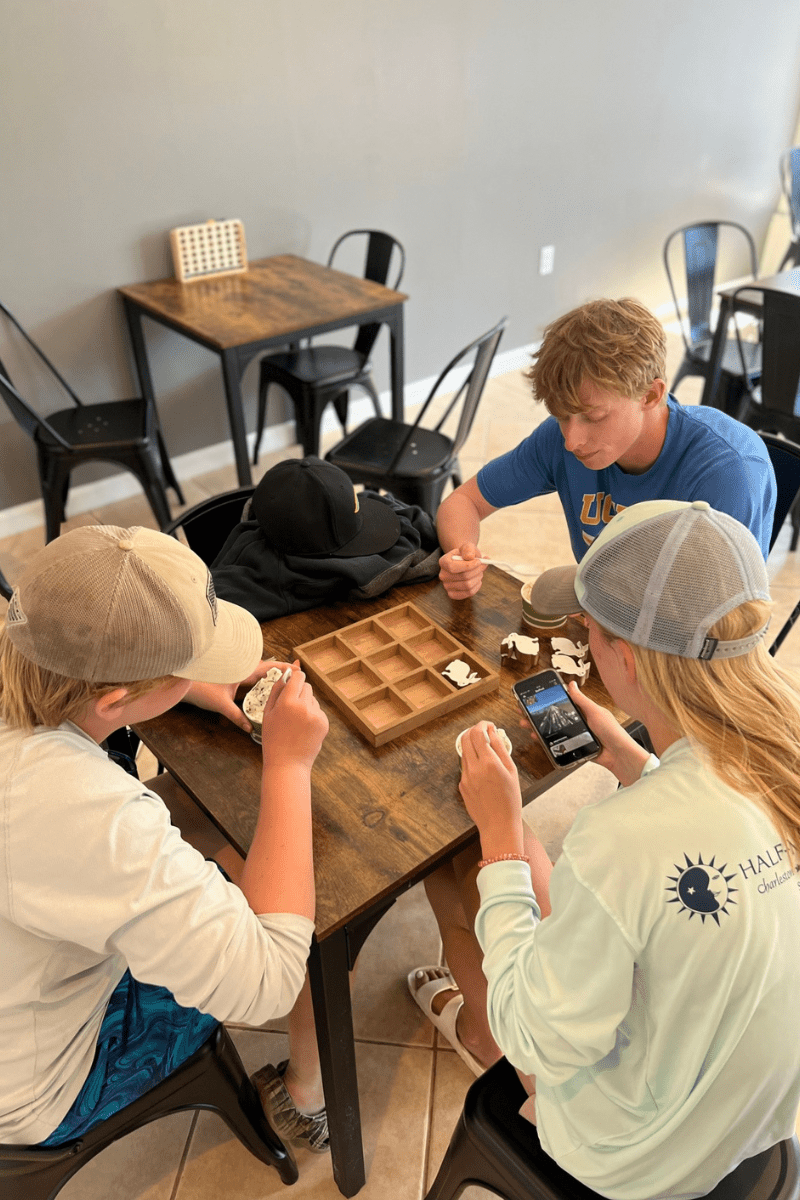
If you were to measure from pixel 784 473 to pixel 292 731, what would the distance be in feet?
4.24

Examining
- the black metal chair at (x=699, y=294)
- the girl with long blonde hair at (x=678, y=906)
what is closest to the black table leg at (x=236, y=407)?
the black metal chair at (x=699, y=294)

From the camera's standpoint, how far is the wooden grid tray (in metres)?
1.22

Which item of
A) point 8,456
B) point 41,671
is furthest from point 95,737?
point 8,456

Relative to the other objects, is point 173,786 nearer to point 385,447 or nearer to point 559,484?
point 559,484

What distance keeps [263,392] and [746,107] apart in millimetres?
3853

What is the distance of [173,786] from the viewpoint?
150 centimetres

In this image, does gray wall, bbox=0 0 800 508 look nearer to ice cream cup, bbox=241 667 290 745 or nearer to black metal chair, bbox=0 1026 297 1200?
ice cream cup, bbox=241 667 290 745

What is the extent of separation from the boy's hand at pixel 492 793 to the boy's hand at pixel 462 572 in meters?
0.41

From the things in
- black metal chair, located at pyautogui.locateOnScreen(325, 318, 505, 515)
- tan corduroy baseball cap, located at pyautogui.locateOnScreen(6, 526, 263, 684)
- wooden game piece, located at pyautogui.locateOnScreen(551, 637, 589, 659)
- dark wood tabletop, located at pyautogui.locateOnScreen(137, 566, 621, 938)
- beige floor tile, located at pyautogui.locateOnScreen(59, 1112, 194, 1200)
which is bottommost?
beige floor tile, located at pyautogui.locateOnScreen(59, 1112, 194, 1200)

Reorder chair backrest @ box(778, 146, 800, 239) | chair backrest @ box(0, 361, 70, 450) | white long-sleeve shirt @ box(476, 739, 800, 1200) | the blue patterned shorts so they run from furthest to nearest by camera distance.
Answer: chair backrest @ box(778, 146, 800, 239) < chair backrest @ box(0, 361, 70, 450) < the blue patterned shorts < white long-sleeve shirt @ box(476, 739, 800, 1200)

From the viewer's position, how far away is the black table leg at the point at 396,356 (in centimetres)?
305

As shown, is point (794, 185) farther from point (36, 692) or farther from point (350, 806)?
point (36, 692)

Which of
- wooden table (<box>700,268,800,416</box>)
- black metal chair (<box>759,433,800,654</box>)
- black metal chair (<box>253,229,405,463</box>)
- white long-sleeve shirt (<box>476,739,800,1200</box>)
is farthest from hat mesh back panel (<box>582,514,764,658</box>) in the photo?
wooden table (<box>700,268,800,416</box>)

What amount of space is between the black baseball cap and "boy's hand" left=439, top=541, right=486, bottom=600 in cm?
12
